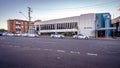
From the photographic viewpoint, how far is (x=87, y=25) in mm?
59969

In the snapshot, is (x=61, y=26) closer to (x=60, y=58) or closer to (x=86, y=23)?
(x=86, y=23)

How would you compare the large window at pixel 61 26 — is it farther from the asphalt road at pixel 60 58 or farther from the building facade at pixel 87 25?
the asphalt road at pixel 60 58

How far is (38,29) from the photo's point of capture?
8319cm

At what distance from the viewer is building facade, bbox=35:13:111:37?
57938 mm

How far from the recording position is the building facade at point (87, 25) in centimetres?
5794

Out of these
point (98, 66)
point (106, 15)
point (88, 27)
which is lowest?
point (98, 66)

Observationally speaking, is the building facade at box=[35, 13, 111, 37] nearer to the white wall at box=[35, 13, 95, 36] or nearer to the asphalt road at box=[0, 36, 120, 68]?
the white wall at box=[35, 13, 95, 36]

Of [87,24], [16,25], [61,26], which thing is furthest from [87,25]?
[16,25]

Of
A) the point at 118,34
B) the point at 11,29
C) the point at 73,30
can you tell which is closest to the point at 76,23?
the point at 73,30

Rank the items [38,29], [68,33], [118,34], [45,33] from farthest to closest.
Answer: [38,29]
[45,33]
[68,33]
[118,34]

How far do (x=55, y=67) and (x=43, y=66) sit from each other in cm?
64

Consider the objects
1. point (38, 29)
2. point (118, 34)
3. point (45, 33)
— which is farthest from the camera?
point (38, 29)

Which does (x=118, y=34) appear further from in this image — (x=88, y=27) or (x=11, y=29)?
(x=11, y=29)

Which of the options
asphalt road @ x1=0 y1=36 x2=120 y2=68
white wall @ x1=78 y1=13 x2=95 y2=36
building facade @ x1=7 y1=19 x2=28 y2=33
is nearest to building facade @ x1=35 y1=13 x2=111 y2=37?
white wall @ x1=78 y1=13 x2=95 y2=36
